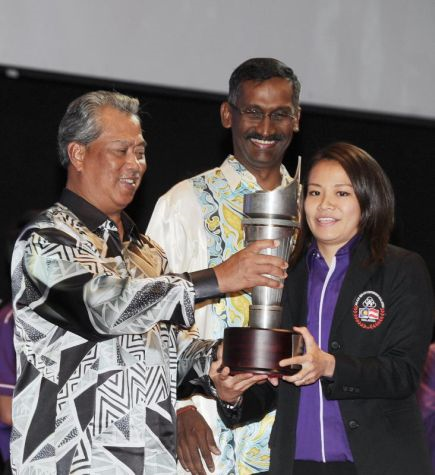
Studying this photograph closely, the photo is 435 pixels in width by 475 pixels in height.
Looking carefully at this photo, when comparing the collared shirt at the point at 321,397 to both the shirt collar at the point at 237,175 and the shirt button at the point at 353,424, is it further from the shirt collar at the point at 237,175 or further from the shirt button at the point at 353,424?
the shirt collar at the point at 237,175

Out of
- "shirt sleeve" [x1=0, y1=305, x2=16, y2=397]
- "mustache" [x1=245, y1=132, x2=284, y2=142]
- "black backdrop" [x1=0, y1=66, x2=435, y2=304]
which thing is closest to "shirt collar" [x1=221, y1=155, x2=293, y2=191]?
"mustache" [x1=245, y1=132, x2=284, y2=142]

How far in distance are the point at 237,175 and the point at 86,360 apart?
3.70ft

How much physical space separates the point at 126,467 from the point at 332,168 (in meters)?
1.02

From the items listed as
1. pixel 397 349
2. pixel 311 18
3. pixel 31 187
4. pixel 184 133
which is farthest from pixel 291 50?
pixel 397 349

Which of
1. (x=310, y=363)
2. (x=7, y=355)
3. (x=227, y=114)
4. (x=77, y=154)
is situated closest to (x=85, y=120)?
(x=77, y=154)

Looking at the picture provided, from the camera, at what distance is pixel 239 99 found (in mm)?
3955

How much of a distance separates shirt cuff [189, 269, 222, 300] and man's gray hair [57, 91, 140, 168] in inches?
21.5

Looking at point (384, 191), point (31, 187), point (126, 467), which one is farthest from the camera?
point (31, 187)

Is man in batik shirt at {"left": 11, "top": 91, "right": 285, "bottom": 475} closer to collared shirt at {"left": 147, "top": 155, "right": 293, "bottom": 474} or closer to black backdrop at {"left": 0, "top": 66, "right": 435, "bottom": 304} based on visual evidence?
collared shirt at {"left": 147, "top": 155, "right": 293, "bottom": 474}

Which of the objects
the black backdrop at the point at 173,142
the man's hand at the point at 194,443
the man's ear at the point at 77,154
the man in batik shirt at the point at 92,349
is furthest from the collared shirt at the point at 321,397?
the black backdrop at the point at 173,142

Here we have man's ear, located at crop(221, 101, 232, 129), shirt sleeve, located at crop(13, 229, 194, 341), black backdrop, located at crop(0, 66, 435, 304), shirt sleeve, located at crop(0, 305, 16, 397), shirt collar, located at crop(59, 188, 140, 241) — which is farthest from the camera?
black backdrop, located at crop(0, 66, 435, 304)

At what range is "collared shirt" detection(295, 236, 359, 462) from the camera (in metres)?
3.08

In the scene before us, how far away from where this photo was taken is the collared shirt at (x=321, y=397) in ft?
10.1

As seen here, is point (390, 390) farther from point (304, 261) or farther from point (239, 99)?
point (239, 99)
